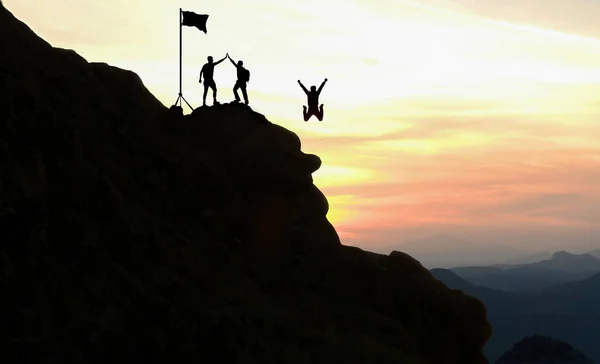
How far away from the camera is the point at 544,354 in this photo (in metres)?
171

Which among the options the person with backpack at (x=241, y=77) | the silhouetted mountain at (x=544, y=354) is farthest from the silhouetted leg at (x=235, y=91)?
the silhouetted mountain at (x=544, y=354)

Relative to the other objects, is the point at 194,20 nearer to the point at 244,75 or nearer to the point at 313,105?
the point at 244,75

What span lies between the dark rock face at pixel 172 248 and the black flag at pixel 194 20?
4423mm

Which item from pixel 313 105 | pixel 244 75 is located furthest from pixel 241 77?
pixel 313 105

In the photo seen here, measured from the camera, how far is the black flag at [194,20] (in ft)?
125

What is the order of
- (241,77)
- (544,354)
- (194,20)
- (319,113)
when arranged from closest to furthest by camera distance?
1. (241,77)
2. (319,113)
3. (194,20)
4. (544,354)

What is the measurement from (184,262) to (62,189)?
19.2 ft

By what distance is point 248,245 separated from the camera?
33906mm

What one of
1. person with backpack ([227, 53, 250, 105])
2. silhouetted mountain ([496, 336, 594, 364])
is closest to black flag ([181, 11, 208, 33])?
person with backpack ([227, 53, 250, 105])

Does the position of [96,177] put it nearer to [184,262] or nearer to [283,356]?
[184,262]

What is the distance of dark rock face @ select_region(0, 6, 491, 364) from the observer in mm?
27328

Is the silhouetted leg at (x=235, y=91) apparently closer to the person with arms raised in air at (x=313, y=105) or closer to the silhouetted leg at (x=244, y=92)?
the silhouetted leg at (x=244, y=92)

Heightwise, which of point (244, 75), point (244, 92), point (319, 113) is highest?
point (244, 75)

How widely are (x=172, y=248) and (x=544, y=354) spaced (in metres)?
159
